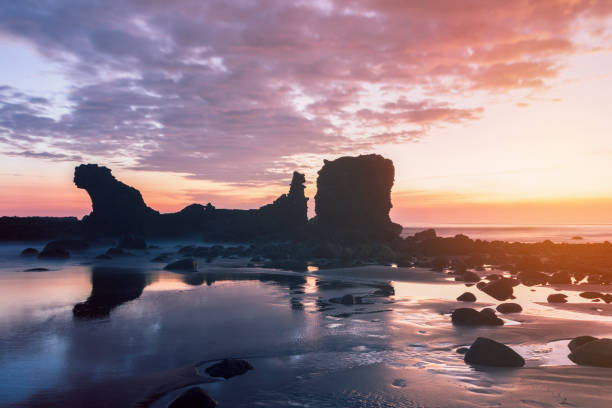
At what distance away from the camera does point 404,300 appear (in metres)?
18.1

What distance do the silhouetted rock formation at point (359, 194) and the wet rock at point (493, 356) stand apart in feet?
159

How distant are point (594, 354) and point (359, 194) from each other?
50232 millimetres

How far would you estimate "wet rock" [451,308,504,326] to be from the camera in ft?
42.9

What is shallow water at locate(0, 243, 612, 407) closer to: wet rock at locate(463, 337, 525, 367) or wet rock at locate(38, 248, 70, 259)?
wet rock at locate(463, 337, 525, 367)

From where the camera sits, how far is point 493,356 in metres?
9.07

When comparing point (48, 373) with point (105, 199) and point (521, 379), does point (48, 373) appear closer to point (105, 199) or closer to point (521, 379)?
point (521, 379)

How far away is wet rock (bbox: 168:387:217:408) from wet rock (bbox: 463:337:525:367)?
5.92m

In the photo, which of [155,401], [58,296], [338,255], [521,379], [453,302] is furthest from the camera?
[338,255]

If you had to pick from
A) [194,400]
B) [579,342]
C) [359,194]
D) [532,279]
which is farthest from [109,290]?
[359,194]

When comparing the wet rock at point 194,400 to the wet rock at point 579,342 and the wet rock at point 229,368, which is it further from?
the wet rock at point 579,342

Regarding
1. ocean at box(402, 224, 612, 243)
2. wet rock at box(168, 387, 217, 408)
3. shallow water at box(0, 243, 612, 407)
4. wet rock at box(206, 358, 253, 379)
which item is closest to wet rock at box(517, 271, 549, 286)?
shallow water at box(0, 243, 612, 407)

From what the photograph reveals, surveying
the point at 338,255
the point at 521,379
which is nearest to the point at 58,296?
the point at 521,379

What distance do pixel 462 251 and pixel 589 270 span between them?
57.6 feet

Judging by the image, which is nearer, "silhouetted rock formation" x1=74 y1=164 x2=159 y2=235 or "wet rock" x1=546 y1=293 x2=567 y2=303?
"wet rock" x1=546 y1=293 x2=567 y2=303
